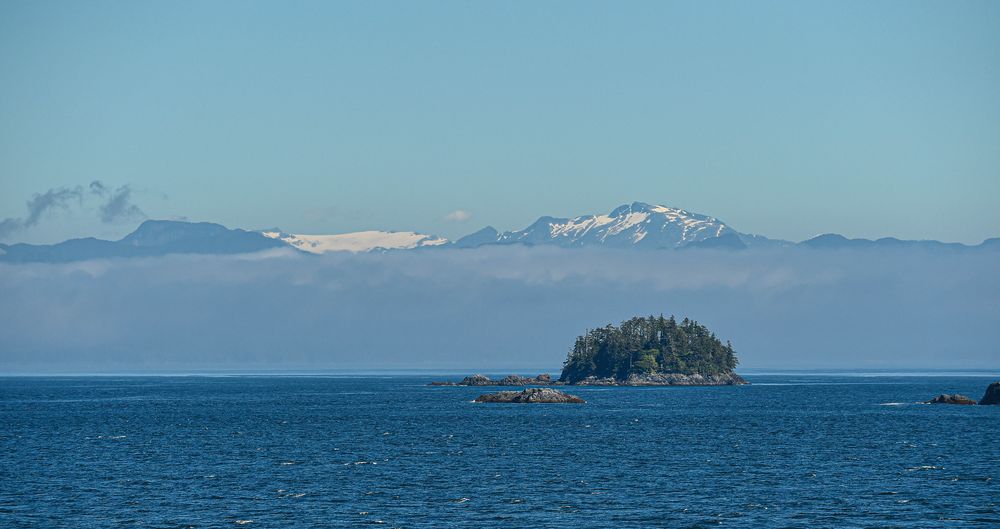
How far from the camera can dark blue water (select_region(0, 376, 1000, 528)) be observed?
76625 millimetres

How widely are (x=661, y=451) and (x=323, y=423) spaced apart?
6399 centimetres

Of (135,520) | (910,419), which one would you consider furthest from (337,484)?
(910,419)

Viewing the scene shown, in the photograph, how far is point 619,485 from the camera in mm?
92500

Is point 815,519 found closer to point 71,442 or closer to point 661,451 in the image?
point 661,451

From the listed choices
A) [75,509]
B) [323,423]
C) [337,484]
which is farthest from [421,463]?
[323,423]

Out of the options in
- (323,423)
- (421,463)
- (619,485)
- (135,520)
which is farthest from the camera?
(323,423)

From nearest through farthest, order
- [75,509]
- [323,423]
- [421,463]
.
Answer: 1. [75,509]
2. [421,463]
3. [323,423]

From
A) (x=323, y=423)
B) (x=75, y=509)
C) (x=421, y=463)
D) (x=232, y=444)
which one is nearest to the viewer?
(x=75, y=509)

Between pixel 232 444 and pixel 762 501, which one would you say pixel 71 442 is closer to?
pixel 232 444

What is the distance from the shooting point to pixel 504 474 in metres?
100

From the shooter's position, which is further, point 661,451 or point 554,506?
point 661,451

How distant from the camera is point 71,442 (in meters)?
134

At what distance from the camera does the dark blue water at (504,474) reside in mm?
76625

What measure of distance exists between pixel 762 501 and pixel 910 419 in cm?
10150
